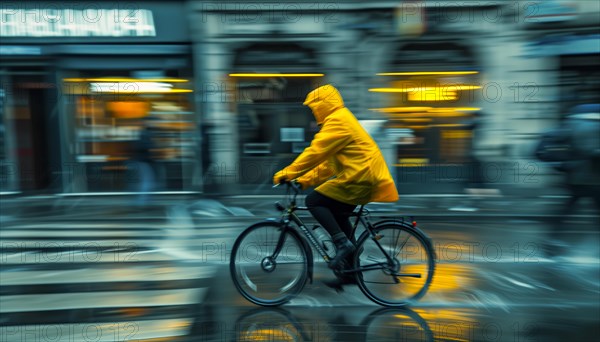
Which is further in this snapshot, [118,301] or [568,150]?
[568,150]

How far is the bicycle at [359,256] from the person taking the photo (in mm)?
4383

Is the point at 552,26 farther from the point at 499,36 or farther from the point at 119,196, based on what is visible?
the point at 119,196

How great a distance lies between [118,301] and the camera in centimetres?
461

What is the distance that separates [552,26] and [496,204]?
390 cm

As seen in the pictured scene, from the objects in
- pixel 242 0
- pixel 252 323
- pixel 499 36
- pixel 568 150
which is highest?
pixel 242 0

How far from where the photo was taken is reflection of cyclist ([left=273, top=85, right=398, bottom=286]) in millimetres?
4164

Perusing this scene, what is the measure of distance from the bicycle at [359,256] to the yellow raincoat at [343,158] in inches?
8.5

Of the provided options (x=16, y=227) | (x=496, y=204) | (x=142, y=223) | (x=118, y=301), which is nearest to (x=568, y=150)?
(x=496, y=204)

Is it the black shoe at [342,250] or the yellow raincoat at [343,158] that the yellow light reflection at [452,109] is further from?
the black shoe at [342,250]

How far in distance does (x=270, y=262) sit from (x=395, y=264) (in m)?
1.09

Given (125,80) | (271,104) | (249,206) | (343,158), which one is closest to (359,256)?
(343,158)

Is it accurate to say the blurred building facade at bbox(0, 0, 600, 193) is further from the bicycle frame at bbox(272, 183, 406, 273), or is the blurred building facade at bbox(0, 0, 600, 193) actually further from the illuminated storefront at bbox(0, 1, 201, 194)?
the bicycle frame at bbox(272, 183, 406, 273)

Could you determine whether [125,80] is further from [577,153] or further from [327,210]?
[577,153]

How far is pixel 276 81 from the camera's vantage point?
11359 mm
